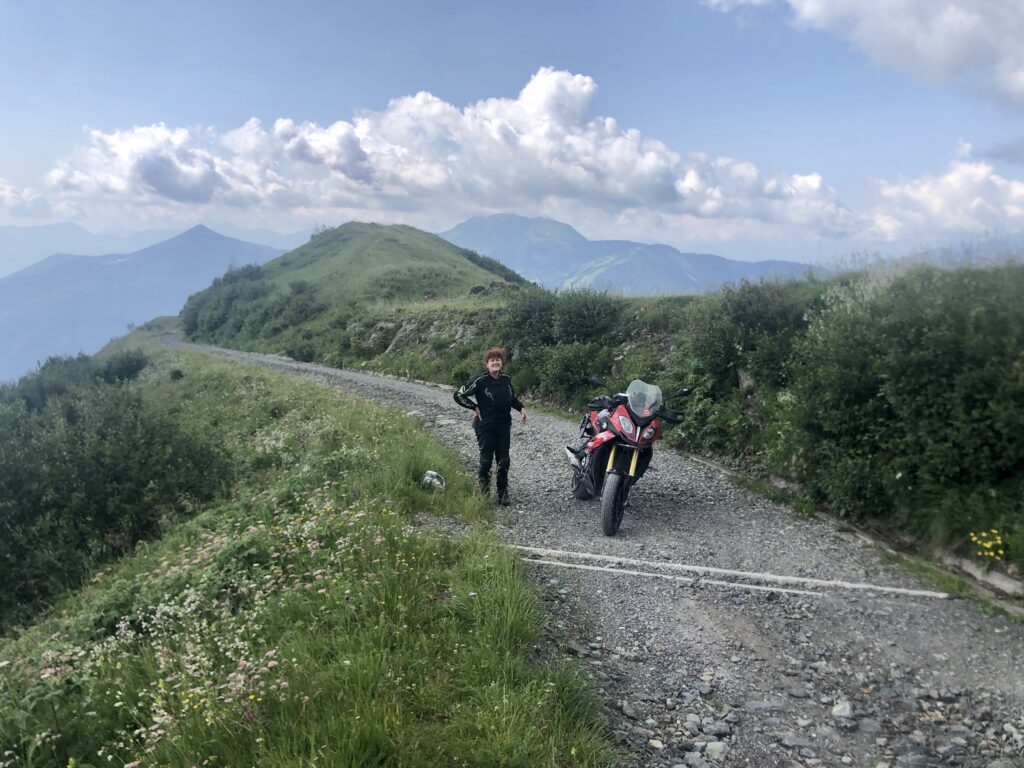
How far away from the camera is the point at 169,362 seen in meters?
42.3

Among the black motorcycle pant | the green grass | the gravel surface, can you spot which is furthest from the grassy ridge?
the green grass

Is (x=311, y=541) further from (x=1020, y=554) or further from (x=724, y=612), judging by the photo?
(x=1020, y=554)

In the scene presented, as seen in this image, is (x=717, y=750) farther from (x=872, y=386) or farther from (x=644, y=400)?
(x=872, y=386)

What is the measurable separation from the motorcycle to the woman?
4.16 ft

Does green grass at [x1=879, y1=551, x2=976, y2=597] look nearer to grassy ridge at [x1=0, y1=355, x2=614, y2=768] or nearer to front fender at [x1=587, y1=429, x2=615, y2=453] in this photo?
front fender at [x1=587, y1=429, x2=615, y2=453]

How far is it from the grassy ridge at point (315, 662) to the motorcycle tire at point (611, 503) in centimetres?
169

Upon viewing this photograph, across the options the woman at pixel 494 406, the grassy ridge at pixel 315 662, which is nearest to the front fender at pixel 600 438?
the woman at pixel 494 406

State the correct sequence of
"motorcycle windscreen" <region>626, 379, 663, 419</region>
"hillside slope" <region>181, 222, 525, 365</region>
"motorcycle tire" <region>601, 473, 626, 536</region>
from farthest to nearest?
1. "hillside slope" <region>181, 222, 525, 365</region>
2. "motorcycle windscreen" <region>626, 379, 663, 419</region>
3. "motorcycle tire" <region>601, 473, 626, 536</region>

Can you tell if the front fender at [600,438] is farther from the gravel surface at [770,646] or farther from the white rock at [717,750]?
the white rock at [717,750]

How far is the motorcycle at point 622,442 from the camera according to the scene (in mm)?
7633

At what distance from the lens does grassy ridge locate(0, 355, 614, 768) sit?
3332 mm

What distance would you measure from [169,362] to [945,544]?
46451 millimetres

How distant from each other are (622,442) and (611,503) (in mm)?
812

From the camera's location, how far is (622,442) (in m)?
7.79
